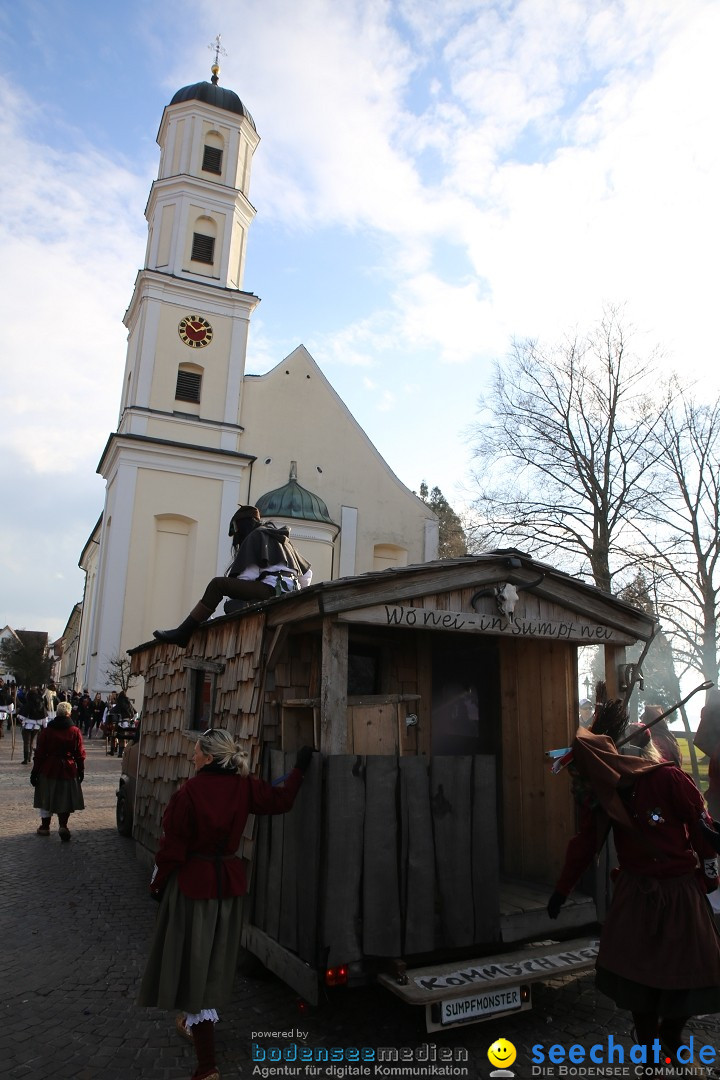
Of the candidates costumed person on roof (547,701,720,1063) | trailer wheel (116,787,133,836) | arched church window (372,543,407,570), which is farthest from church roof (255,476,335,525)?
costumed person on roof (547,701,720,1063)

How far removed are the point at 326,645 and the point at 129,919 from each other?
3.89 meters

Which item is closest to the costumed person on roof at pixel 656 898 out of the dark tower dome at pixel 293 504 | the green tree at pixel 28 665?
the dark tower dome at pixel 293 504

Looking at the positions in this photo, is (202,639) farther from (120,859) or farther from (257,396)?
(257,396)

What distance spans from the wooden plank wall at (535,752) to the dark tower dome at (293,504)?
21.7m

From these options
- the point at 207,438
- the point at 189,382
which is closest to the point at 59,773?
the point at 207,438

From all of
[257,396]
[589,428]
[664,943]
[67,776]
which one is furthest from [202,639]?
[257,396]

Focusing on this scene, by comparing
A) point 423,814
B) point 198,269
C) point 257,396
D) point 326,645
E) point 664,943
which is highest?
point 198,269

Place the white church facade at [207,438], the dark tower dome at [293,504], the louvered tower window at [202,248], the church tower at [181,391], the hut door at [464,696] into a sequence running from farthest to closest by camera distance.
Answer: the louvered tower window at [202,248] → the dark tower dome at [293,504] → the white church facade at [207,438] → the church tower at [181,391] → the hut door at [464,696]

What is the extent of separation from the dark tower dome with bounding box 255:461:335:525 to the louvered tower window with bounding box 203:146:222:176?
13208 millimetres

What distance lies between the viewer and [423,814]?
16.5 feet

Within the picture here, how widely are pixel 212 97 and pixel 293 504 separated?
1749 centimetres

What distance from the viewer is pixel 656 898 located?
148 inches

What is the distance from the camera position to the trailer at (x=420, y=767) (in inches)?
188
